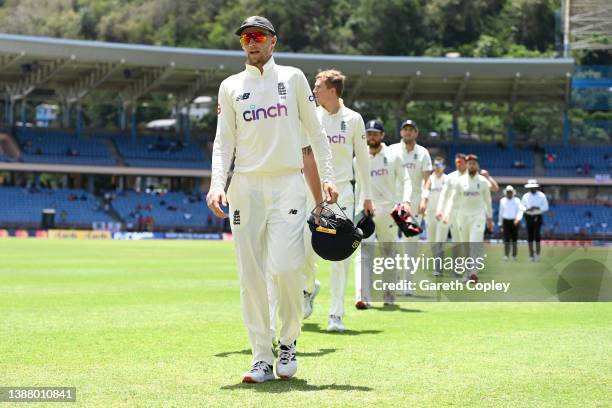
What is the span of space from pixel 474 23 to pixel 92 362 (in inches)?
4153

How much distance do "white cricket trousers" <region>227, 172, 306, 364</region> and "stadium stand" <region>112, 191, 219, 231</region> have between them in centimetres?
5905

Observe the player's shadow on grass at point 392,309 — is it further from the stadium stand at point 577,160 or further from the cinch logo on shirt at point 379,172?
the stadium stand at point 577,160

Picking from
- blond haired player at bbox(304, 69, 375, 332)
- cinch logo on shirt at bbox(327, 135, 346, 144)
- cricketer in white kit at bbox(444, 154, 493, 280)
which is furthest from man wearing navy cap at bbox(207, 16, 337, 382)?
cricketer in white kit at bbox(444, 154, 493, 280)

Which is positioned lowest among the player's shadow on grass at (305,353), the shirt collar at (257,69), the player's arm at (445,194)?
the player's shadow on grass at (305,353)

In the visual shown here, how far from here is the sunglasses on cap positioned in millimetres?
7984

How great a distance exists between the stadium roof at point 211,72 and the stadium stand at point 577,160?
11.8 feet

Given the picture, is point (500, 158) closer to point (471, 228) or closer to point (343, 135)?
point (471, 228)

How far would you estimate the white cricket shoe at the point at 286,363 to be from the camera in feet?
26.1

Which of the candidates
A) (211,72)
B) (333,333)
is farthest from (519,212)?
(211,72)

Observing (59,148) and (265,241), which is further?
(59,148)

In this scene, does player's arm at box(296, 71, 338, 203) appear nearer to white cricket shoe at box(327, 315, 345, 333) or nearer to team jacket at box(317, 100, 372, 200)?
team jacket at box(317, 100, 372, 200)

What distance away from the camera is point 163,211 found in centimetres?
7094

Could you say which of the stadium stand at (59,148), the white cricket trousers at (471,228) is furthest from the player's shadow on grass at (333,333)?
the stadium stand at (59,148)

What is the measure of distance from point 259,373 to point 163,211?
6384 cm
